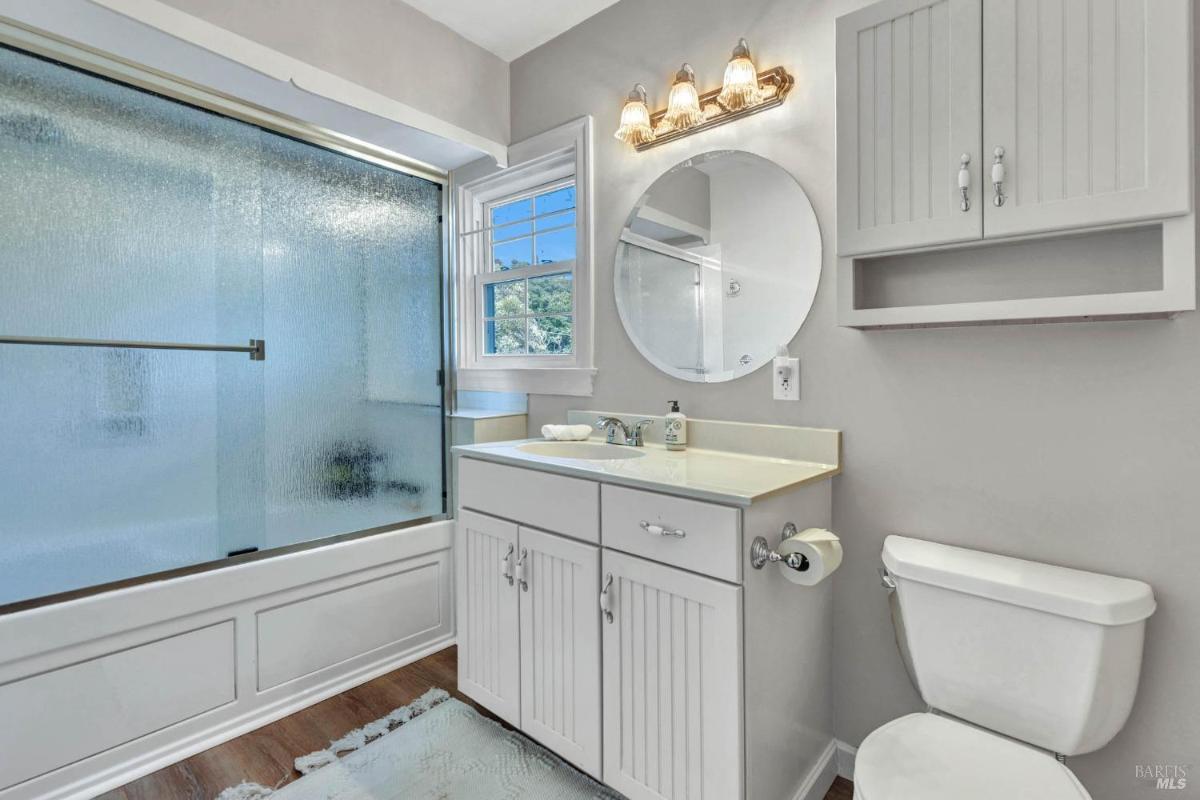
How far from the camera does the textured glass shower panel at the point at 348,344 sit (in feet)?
6.74

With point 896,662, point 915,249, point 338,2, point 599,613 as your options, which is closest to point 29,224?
point 338,2

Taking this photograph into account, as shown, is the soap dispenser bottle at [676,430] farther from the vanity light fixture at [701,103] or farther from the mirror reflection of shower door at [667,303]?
the vanity light fixture at [701,103]

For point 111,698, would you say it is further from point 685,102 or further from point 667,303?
point 685,102

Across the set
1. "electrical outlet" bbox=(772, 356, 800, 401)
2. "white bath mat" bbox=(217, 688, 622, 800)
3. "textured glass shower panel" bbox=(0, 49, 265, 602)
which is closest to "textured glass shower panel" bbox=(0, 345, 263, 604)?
Result: "textured glass shower panel" bbox=(0, 49, 265, 602)

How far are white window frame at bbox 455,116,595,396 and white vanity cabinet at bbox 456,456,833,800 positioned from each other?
65 centimetres

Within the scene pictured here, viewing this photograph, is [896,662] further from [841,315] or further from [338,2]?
[338,2]

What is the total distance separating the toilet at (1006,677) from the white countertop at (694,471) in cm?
35

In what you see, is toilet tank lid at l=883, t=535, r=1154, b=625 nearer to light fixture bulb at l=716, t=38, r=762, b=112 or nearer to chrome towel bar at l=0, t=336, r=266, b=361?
light fixture bulb at l=716, t=38, r=762, b=112

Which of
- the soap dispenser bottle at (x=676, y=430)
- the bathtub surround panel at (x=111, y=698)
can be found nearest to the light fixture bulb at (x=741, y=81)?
the soap dispenser bottle at (x=676, y=430)

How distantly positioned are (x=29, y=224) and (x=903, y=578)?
242 cm

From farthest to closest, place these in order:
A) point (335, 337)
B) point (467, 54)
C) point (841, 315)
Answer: point (467, 54) < point (335, 337) < point (841, 315)

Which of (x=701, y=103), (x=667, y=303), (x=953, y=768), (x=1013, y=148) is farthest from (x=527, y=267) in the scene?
(x=953, y=768)

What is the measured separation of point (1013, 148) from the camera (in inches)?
46.1

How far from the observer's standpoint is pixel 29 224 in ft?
5.06
